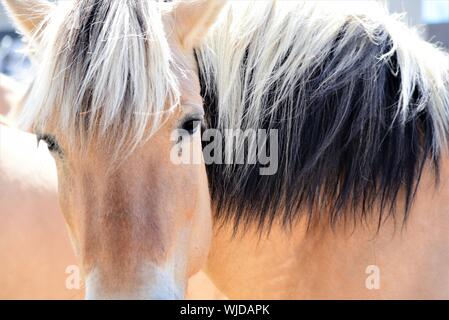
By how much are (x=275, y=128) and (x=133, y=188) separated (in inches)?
19.3

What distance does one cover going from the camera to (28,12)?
1.58 meters

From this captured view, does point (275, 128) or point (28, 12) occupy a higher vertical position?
point (28, 12)

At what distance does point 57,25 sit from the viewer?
139 cm

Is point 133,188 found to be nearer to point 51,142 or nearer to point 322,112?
point 51,142

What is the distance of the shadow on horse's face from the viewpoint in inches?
48.3

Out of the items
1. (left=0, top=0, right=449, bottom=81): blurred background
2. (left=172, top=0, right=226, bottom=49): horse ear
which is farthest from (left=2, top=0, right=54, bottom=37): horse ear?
(left=0, top=0, right=449, bottom=81): blurred background

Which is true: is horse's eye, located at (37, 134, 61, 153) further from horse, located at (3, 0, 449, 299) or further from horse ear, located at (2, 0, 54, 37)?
horse ear, located at (2, 0, 54, 37)

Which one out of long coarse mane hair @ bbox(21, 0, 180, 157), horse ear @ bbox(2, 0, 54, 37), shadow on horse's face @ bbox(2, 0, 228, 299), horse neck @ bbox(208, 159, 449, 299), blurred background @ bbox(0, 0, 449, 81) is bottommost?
horse neck @ bbox(208, 159, 449, 299)

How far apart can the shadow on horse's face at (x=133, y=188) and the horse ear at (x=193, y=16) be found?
0.06 ft

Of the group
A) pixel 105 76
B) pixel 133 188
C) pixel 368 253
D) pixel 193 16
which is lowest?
pixel 368 253

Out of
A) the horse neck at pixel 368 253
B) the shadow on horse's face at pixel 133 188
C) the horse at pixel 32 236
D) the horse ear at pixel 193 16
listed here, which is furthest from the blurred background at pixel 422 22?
the shadow on horse's face at pixel 133 188

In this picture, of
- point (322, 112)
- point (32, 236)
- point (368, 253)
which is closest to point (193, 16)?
point (322, 112)
